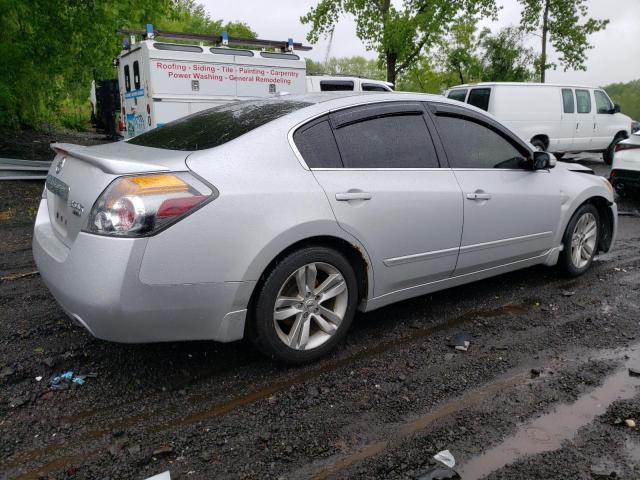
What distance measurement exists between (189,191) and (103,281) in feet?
1.93

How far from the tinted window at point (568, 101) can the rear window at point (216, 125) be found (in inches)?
482

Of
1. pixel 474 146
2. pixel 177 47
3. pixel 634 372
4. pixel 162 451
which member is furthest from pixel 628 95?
pixel 162 451

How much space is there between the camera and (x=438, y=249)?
353 cm

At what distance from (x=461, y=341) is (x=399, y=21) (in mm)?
18006

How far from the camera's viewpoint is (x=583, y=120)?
14.0 metres

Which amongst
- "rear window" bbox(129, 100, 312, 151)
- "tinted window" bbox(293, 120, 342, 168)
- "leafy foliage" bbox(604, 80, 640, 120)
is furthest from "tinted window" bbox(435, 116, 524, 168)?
"leafy foliage" bbox(604, 80, 640, 120)

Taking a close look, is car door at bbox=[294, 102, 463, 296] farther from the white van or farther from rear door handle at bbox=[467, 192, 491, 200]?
the white van

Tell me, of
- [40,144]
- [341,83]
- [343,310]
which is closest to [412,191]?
[343,310]

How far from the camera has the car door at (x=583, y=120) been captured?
13.9 meters

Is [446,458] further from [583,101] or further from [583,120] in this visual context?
[583,101]

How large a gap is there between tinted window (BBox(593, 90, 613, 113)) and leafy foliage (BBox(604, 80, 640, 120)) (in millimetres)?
34023

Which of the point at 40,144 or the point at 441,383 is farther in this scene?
the point at 40,144

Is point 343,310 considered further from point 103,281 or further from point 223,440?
point 103,281

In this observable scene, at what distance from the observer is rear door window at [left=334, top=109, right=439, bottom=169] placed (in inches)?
127
